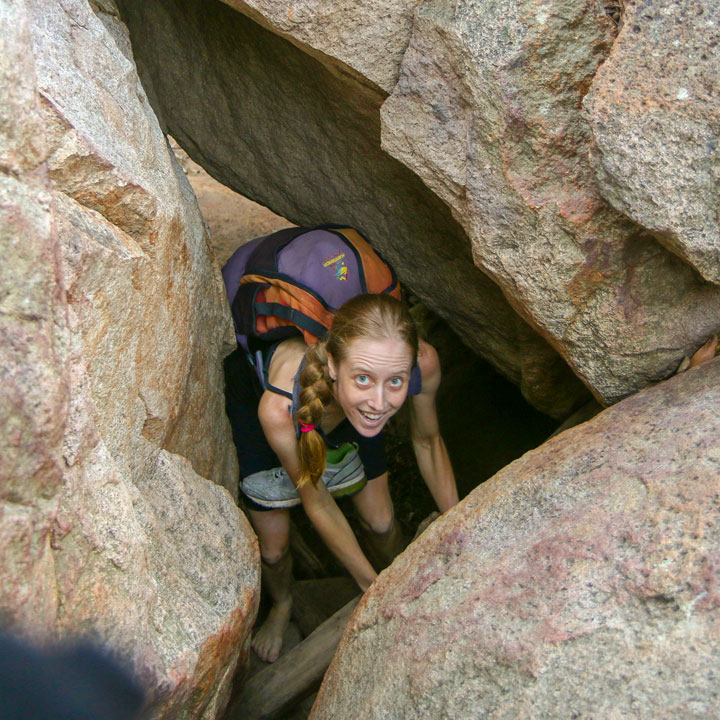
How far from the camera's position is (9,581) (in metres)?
1.19

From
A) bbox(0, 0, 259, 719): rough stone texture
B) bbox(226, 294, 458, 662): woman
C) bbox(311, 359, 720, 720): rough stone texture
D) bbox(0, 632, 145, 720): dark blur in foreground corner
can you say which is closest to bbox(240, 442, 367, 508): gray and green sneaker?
bbox(226, 294, 458, 662): woman

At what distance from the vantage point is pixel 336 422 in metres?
2.64

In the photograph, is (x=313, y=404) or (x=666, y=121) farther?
(x=313, y=404)

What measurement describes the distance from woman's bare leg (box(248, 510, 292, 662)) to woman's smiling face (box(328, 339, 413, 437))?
0.70 m

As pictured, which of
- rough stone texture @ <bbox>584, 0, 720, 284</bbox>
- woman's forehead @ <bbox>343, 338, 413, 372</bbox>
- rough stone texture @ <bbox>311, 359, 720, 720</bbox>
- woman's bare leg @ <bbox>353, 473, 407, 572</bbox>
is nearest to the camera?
rough stone texture @ <bbox>311, 359, 720, 720</bbox>

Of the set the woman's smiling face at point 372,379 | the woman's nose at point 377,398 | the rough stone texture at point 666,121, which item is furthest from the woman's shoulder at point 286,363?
the rough stone texture at point 666,121

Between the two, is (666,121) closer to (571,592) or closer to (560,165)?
(560,165)

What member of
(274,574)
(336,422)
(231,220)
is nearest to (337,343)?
(336,422)

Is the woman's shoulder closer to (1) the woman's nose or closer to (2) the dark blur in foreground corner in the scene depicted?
(1) the woman's nose

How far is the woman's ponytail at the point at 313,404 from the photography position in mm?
2297

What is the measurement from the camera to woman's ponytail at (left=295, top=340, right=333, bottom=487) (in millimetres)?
2297

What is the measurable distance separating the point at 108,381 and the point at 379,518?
4.90 feet

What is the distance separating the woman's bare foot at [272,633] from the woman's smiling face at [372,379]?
96 cm

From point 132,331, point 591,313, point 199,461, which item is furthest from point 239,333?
point 591,313
